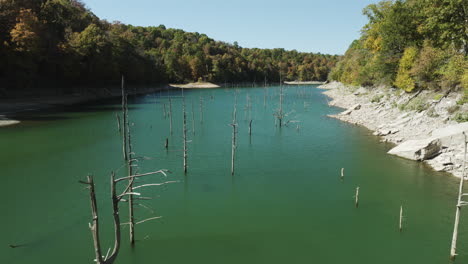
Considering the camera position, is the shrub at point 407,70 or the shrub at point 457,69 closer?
the shrub at point 457,69

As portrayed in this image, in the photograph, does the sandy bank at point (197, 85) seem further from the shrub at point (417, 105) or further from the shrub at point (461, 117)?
the shrub at point (461, 117)

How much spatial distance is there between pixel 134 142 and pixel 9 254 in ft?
84.6

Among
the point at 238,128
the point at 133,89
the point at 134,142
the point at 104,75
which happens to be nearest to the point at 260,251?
the point at 134,142

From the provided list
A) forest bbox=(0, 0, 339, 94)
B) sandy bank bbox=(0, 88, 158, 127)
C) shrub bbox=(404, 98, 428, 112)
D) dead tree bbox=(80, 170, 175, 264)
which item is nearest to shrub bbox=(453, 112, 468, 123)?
shrub bbox=(404, 98, 428, 112)

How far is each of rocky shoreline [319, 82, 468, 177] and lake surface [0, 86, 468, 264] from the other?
1.51m

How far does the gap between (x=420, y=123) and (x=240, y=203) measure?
90.3 ft

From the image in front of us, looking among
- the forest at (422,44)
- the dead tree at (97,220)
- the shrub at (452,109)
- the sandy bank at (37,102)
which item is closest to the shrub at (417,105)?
the forest at (422,44)

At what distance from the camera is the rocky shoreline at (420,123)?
28922mm

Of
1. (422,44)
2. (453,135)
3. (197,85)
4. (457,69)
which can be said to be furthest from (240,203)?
(197,85)

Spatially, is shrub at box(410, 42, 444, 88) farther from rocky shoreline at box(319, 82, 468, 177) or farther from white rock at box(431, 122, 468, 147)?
white rock at box(431, 122, 468, 147)

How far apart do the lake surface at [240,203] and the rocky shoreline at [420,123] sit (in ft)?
4.96

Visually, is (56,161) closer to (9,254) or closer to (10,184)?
(10,184)

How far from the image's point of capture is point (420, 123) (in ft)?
126

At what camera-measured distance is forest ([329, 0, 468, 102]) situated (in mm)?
39656
